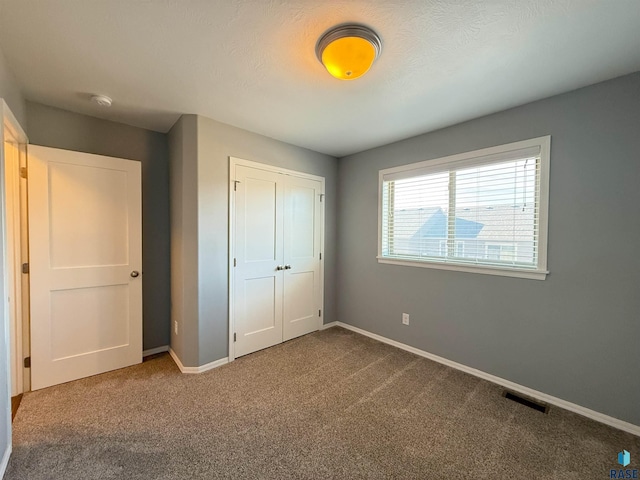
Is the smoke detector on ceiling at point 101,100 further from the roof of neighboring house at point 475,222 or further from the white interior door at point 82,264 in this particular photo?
the roof of neighboring house at point 475,222

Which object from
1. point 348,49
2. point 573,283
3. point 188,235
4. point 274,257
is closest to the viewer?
point 348,49

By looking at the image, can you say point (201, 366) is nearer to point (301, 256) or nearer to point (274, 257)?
point (274, 257)

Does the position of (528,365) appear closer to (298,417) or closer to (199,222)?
(298,417)

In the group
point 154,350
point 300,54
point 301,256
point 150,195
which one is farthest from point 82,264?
point 300,54

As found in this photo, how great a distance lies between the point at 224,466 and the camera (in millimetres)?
1514

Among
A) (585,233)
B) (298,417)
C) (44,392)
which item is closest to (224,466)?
(298,417)

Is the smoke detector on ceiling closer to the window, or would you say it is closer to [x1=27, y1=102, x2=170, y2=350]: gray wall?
[x1=27, y1=102, x2=170, y2=350]: gray wall

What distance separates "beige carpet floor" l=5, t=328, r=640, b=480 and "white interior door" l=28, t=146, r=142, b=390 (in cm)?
24

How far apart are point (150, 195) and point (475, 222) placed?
3358 millimetres

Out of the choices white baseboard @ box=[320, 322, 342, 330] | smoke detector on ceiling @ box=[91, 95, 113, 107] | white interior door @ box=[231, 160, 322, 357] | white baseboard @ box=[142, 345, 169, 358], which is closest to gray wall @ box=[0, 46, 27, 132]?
smoke detector on ceiling @ box=[91, 95, 113, 107]

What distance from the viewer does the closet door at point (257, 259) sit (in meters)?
2.81

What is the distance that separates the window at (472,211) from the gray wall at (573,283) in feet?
0.32

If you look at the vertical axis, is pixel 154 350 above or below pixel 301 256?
below

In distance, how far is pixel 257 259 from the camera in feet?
9.70
